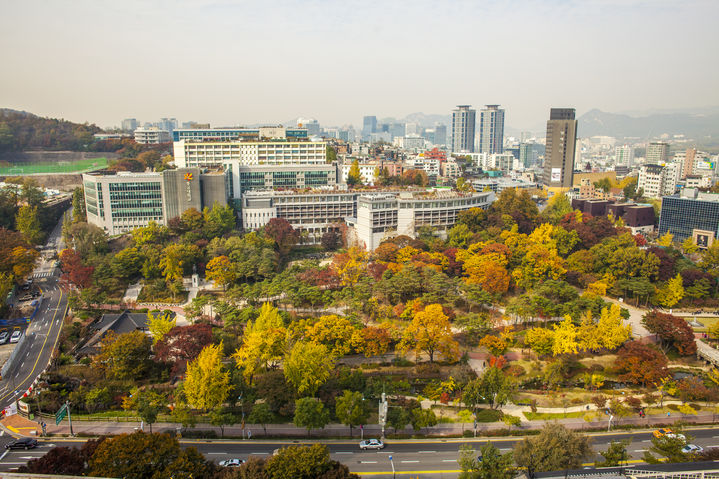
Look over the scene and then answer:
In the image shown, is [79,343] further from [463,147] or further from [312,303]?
[463,147]

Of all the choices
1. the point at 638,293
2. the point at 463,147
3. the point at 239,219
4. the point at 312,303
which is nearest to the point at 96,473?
the point at 312,303

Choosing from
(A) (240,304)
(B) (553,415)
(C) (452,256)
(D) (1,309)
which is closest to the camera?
(B) (553,415)

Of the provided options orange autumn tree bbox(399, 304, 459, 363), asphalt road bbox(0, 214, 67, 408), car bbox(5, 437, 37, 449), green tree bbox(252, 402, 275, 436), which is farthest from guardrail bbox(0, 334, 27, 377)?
orange autumn tree bbox(399, 304, 459, 363)

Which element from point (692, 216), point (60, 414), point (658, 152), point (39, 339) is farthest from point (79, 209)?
point (658, 152)

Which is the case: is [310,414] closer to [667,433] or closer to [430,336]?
[430,336]

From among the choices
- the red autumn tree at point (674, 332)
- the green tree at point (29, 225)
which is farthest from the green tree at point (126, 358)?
the red autumn tree at point (674, 332)

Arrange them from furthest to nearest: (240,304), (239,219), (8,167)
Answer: (8,167)
(239,219)
(240,304)

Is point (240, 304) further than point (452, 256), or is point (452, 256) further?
point (452, 256)
